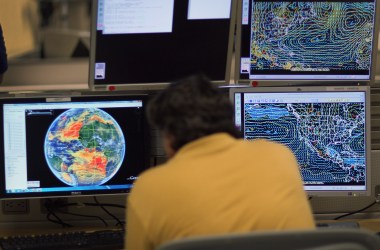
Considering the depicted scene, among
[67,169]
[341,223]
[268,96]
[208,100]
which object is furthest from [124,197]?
[208,100]

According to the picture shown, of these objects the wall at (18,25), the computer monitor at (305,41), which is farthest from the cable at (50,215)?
the wall at (18,25)

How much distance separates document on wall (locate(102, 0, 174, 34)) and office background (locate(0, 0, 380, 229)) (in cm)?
27

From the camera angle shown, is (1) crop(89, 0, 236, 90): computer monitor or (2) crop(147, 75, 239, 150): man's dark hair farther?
(1) crop(89, 0, 236, 90): computer monitor

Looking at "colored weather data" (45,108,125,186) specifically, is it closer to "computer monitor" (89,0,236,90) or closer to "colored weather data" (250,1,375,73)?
"computer monitor" (89,0,236,90)

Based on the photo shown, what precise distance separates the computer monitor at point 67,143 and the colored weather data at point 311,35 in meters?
→ 0.46

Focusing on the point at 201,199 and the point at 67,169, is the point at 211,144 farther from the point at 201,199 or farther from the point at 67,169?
the point at 67,169

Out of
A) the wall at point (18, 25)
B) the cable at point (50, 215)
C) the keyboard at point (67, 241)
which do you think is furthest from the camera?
the wall at point (18, 25)

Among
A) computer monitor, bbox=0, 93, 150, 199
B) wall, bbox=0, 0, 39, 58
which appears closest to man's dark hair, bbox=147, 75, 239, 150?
computer monitor, bbox=0, 93, 150, 199

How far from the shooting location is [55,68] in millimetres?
3104

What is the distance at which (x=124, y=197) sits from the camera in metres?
2.22

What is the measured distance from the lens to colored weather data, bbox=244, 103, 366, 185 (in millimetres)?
2105

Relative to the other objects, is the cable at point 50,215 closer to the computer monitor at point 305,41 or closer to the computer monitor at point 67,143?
the computer monitor at point 67,143

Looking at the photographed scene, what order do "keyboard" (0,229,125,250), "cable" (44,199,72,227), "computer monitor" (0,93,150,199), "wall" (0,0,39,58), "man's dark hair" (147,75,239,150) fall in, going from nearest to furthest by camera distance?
"man's dark hair" (147,75,239,150) < "keyboard" (0,229,125,250) < "computer monitor" (0,93,150,199) < "cable" (44,199,72,227) < "wall" (0,0,39,58)

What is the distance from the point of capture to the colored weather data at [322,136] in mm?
2105
